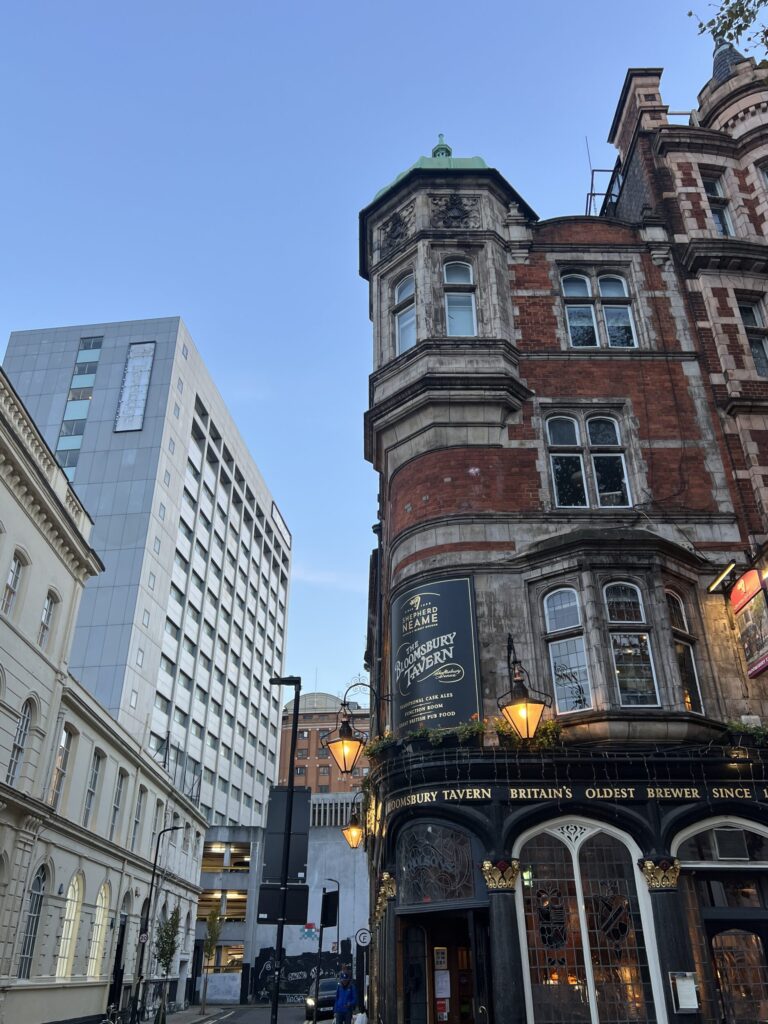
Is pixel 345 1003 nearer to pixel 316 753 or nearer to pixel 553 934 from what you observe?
pixel 553 934

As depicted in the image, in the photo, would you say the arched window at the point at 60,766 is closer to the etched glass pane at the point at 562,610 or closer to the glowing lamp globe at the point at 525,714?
the etched glass pane at the point at 562,610

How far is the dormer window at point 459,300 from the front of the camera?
21141mm

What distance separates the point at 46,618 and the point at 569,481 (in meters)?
17.7

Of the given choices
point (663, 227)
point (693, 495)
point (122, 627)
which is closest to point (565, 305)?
point (663, 227)

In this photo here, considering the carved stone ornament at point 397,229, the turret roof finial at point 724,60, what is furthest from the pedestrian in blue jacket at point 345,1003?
the turret roof finial at point 724,60

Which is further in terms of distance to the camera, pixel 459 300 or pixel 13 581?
pixel 13 581

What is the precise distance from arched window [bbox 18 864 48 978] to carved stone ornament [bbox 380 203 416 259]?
2261cm

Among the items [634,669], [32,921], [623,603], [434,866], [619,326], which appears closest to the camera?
[434,866]

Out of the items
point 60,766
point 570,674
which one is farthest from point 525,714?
point 60,766

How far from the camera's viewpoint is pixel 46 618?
25969 mm

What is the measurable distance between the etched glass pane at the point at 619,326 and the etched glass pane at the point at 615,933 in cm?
1310

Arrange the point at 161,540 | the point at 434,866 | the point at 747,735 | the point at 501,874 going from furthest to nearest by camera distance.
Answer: the point at 161,540
the point at 747,735
the point at 434,866
the point at 501,874

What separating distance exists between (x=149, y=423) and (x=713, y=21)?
56369 mm

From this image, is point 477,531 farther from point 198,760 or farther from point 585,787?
point 198,760
